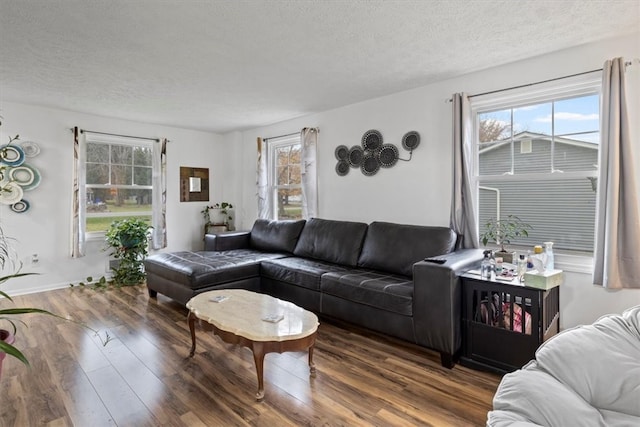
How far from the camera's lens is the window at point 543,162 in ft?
9.08

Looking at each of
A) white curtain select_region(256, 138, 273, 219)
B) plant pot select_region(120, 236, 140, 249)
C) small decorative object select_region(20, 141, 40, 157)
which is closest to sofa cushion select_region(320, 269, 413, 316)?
white curtain select_region(256, 138, 273, 219)

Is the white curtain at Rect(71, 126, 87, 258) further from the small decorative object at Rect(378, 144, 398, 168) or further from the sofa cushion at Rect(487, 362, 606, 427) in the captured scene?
the sofa cushion at Rect(487, 362, 606, 427)

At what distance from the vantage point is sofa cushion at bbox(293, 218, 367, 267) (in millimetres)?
3680

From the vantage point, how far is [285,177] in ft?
17.5

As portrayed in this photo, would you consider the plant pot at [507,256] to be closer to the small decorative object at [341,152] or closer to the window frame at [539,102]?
the window frame at [539,102]

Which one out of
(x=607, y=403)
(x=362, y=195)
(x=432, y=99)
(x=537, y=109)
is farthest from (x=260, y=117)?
(x=607, y=403)

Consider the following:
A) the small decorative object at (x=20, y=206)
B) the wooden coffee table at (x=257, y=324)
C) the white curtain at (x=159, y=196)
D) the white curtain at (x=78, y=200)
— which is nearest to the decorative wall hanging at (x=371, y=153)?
the wooden coffee table at (x=257, y=324)

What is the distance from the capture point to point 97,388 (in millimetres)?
2162

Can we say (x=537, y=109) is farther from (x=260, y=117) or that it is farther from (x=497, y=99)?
(x=260, y=117)

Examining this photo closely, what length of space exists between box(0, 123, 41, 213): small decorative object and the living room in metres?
0.09

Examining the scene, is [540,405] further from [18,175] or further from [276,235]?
[18,175]

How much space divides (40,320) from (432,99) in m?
4.35

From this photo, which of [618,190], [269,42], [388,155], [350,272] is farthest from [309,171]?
[618,190]

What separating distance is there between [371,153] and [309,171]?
987 millimetres
